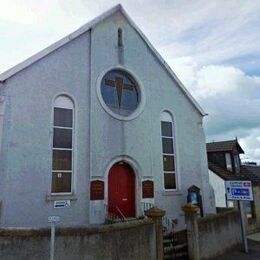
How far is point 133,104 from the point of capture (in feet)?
45.1

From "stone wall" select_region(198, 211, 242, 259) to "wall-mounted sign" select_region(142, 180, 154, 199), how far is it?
276 centimetres

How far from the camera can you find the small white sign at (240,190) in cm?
1185

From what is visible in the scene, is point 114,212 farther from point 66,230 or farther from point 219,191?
point 219,191

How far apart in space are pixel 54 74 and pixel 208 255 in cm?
862

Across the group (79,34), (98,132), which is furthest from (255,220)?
(79,34)

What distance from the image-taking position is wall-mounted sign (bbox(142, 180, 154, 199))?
1271 cm

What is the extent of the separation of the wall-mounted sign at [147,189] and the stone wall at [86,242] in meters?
3.81

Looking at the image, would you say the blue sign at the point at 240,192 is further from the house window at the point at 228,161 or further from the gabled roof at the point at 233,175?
the house window at the point at 228,161

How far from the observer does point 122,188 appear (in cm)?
1257

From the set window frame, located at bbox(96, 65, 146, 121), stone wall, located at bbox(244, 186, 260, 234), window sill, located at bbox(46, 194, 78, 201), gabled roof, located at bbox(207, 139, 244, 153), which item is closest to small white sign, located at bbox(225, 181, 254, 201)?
window frame, located at bbox(96, 65, 146, 121)

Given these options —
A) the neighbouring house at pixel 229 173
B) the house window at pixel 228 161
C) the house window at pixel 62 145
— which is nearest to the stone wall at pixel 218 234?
the house window at pixel 62 145

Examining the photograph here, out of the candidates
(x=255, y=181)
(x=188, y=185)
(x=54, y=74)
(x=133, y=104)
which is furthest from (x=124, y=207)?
(x=255, y=181)

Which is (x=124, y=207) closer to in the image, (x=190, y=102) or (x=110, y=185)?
(x=110, y=185)

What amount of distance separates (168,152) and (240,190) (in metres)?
3.58
